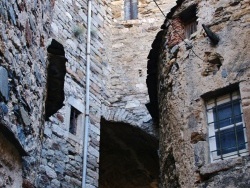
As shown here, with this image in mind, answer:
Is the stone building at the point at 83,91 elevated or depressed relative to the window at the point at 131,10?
depressed

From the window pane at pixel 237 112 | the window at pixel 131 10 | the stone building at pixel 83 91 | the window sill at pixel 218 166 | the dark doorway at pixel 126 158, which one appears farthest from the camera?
the window at pixel 131 10

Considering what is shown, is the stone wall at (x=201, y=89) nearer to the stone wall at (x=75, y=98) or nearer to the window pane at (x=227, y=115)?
the window pane at (x=227, y=115)

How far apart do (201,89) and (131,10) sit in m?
6.66

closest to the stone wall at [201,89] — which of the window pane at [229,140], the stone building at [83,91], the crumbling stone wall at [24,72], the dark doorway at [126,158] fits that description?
the window pane at [229,140]

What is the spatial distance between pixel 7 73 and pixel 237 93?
2886mm

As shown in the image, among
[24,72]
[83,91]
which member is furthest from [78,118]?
[24,72]

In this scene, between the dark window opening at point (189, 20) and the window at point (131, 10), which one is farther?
the window at point (131, 10)

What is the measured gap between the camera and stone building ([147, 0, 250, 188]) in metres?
4.91

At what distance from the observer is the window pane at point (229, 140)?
4.89 meters

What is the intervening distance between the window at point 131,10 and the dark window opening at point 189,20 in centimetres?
550

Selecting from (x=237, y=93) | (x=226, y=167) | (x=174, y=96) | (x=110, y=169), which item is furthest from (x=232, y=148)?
(x=110, y=169)

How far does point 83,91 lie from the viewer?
961cm

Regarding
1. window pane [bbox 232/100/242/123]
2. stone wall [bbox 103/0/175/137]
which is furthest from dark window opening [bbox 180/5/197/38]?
stone wall [bbox 103/0/175/137]

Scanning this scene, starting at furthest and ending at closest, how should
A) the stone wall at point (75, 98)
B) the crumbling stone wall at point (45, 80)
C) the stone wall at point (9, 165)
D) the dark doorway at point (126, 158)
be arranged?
the dark doorway at point (126, 158), the stone wall at point (75, 98), the crumbling stone wall at point (45, 80), the stone wall at point (9, 165)
